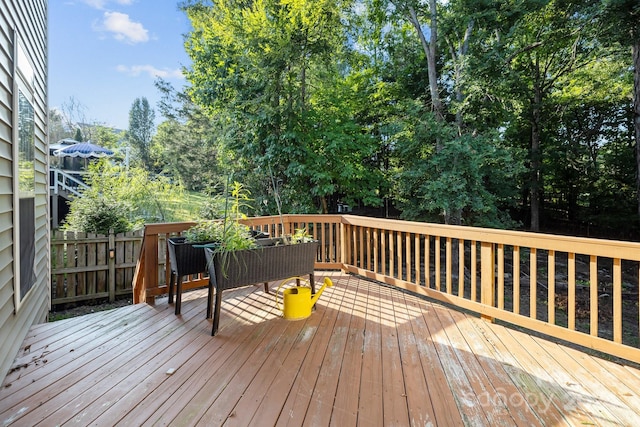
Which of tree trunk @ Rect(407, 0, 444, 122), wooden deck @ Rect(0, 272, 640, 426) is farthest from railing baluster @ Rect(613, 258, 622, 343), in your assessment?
tree trunk @ Rect(407, 0, 444, 122)

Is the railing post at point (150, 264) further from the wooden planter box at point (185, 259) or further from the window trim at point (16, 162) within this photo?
the window trim at point (16, 162)

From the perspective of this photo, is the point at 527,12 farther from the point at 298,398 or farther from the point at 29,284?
the point at 29,284

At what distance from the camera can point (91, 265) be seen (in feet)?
14.3

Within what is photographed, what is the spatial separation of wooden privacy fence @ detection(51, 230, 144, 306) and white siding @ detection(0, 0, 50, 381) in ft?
2.26

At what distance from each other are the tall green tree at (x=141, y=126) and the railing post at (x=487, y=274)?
26213 millimetres

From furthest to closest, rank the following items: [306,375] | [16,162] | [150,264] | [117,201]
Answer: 1. [117,201]
2. [150,264]
3. [16,162]
4. [306,375]

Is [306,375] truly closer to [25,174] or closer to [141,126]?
[25,174]

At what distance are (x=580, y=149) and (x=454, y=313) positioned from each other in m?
10.8

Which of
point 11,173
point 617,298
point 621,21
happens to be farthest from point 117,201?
point 621,21

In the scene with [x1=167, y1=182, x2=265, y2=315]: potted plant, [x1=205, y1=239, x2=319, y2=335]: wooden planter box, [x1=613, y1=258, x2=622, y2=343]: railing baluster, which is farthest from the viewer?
[x1=167, y1=182, x2=265, y2=315]: potted plant

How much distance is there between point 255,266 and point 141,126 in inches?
1235

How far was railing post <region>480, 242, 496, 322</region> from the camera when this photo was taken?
2875 mm

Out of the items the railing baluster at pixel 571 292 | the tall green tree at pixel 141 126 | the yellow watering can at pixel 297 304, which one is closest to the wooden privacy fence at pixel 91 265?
the yellow watering can at pixel 297 304

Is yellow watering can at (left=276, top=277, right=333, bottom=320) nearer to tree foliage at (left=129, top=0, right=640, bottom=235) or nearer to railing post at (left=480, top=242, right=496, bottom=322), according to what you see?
railing post at (left=480, top=242, right=496, bottom=322)
